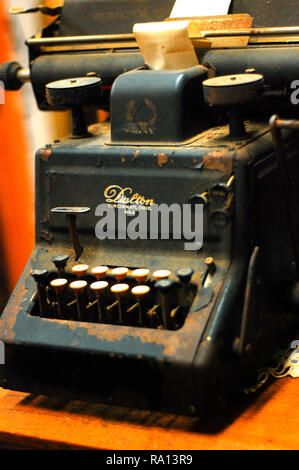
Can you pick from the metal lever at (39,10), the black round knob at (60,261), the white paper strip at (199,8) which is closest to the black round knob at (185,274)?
the black round knob at (60,261)

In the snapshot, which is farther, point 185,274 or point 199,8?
point 199,8

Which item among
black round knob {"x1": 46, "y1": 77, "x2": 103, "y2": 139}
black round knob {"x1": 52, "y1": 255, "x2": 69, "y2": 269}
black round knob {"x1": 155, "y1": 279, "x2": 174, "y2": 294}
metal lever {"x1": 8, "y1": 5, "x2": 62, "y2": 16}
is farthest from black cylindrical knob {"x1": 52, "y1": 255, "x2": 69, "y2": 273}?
metal lever {"x1": 8, "y1": 5, "x2": 62, "y2": 16}

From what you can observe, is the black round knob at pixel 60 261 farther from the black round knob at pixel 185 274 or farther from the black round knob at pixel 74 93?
the black round knob at pixel 74 93

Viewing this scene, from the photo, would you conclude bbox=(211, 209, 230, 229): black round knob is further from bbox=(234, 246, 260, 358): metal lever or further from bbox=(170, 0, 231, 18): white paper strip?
bbox=(170, 0, 231, 18): white paper strip

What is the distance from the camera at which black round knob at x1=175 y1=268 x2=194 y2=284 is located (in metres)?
1.83

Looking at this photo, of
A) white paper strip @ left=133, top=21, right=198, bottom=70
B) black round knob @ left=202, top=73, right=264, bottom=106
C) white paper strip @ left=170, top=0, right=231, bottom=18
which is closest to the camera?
black round knob @ left=202, top=73, right=264, bottom=106

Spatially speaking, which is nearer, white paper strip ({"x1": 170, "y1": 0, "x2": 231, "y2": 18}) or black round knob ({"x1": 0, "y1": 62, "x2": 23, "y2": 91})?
white paper strip ({"x1": 170, "y1": 0, "x2": 231, "y2": 18})

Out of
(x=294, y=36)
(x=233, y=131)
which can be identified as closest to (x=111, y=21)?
(x=294, y=36)

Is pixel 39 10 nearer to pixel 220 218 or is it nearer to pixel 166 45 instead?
pixel 166 45

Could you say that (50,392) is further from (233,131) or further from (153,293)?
(233,131)

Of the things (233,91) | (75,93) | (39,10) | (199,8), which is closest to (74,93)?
(75,93)

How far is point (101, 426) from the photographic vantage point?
187 centimetres

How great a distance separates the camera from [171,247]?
1.97 meters

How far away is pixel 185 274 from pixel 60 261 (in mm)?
393
